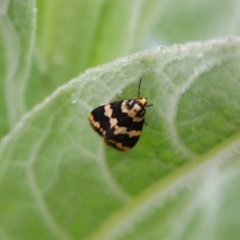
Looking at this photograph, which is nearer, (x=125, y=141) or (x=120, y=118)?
(x=125, y=141)

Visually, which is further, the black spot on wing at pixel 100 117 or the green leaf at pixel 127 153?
the black spot on wing at pixel 100 117

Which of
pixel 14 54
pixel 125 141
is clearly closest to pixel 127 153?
pixel 125 141

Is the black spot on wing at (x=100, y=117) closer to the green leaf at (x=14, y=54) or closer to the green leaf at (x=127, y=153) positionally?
the green leaf at (x=127, y=153)

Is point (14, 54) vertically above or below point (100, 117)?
above

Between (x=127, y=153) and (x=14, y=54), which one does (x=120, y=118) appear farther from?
(x=14, y=54)

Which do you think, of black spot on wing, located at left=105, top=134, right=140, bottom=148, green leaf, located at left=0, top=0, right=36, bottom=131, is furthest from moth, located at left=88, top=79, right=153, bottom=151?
green leaf, located at left=0, top=0, right=36, bottom=131

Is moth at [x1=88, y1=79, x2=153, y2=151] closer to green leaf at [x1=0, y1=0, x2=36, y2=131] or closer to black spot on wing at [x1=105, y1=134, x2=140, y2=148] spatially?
black spot on wing at [x1=105, y1=134, x2=140, y2=148]

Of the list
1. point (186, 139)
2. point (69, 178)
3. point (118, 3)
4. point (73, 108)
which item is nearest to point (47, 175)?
point (69, 178)

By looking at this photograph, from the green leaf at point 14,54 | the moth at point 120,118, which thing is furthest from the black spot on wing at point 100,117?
the green leaf at point 14,54

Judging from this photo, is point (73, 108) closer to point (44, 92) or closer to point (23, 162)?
point (23, 162)
